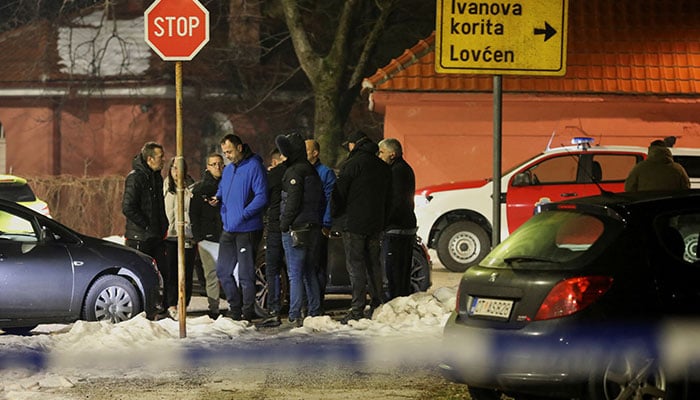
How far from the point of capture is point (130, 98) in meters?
35.0

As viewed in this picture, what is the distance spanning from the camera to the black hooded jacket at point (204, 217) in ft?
47.6

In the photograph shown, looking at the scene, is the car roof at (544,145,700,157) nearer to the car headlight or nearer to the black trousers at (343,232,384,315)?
the car headlight

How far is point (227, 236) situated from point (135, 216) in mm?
1079

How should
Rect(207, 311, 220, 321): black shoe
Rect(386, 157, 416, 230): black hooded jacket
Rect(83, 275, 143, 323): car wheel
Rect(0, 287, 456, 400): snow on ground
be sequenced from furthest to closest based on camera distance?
Rect(207, 311, 220, 321): black shoe < Rect(386, 157, 416, 230): black hooded jacket < Rect(83, 275, 143, 323): car wheel < Rect(0, 287, 456, 400): snow on ground

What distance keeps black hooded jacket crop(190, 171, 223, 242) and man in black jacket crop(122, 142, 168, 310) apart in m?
0.32

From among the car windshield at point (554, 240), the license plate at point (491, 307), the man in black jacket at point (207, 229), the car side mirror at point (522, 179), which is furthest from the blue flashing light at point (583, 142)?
the license plate at point (491, 307)

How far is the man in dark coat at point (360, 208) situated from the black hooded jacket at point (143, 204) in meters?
1.90

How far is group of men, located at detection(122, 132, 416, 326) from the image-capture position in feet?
43.9

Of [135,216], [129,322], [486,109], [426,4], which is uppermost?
[426,4]

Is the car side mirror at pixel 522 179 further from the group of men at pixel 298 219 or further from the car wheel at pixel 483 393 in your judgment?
the car wheel at pixel 483 393

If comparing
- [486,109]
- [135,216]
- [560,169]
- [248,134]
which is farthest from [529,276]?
[248,134]

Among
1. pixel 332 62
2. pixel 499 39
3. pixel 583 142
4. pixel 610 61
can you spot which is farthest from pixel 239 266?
pixel 332 62

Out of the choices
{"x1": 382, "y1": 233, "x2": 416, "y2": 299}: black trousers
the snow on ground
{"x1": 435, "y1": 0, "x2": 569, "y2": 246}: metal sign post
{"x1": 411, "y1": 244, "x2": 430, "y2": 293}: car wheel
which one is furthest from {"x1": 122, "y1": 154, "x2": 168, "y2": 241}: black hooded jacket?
{"x1": 435, "y1": 0, "x2": 569, "y2": 246}: metal sign post

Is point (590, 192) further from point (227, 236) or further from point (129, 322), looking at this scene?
point (129, 322)
